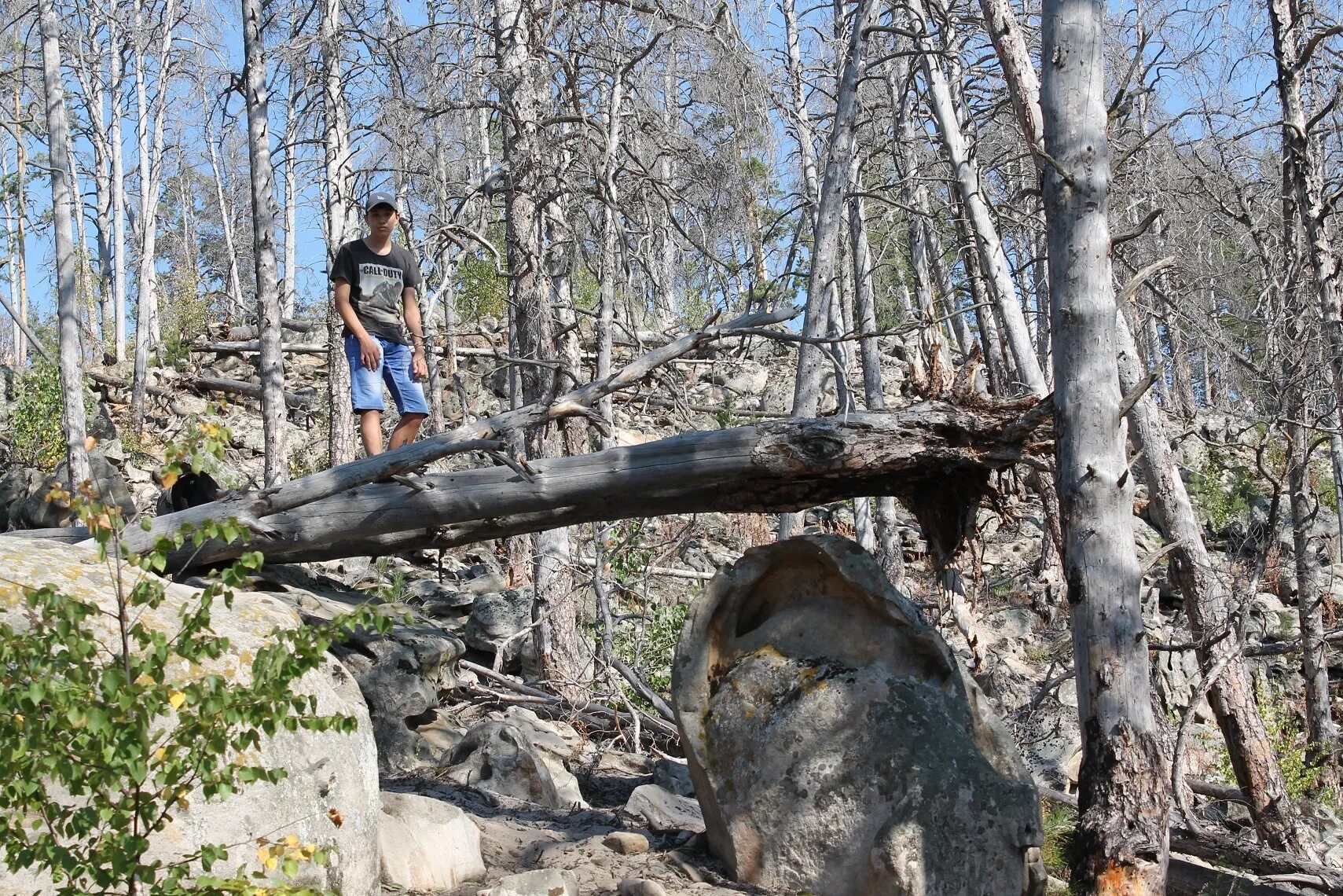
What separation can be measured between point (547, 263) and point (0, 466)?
9.46m

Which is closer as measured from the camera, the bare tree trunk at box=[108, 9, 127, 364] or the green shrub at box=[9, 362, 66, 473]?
the green shrub at box=[9, 362, 66, 473]

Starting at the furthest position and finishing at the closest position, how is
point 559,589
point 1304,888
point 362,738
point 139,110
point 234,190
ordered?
point 234,190 → point 139,110 → point 559,589 → point 1304,888 → point 362,738

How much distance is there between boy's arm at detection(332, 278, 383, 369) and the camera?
6832 mm

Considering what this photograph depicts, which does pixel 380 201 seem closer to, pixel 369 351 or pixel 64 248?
pixel 369 351

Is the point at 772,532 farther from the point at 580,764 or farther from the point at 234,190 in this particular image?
the point at 234,190

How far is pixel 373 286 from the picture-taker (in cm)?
718

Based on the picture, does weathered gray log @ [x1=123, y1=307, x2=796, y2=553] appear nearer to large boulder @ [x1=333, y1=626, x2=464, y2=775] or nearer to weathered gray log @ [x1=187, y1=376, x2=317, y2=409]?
large boulder @ [x1=333, y1=626, x2=464, y2=775]

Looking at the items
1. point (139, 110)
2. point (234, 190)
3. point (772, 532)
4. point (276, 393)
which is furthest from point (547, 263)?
point (234, 190)

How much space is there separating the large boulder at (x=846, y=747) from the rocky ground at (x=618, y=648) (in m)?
0.40

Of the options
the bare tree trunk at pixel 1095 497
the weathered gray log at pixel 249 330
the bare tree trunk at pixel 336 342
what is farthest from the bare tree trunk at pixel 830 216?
the weathered gray log at pixel 249 330

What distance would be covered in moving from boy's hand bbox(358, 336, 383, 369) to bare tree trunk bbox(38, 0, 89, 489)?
4.80 m

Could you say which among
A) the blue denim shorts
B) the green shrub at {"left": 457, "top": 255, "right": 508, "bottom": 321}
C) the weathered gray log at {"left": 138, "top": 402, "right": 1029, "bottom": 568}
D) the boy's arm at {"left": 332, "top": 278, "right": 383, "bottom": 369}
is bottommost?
the weathered gray log at {"left": 138, "top": 402, "right": 1029, "bottom": 568}

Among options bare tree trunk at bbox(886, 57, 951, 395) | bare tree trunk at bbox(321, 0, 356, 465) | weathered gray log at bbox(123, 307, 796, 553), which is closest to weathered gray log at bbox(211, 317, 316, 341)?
bare tree trunk at bbox(321, 0, 356, 465)

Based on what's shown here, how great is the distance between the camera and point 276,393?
10.5 meters
